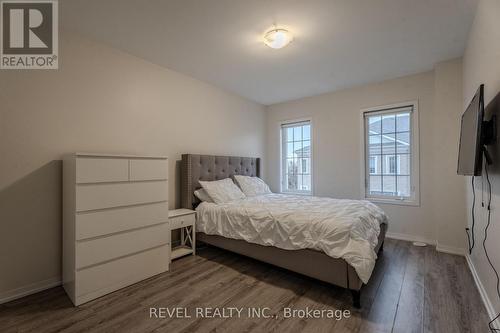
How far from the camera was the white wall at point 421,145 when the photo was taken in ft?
9.41

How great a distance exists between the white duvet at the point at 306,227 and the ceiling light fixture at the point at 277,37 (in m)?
1.73

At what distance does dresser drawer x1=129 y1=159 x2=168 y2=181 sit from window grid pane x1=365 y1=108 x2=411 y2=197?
3.19m

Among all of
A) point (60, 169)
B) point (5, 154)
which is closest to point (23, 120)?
point (5, 154)

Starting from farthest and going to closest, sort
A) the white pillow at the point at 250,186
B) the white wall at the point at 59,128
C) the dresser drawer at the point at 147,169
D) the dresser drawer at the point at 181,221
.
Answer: the white pillow at the point at 250,186, the dresser drawer at the point at 181,221, the dresser drawer at the point at 147,169, the white wall at the point at 59,128

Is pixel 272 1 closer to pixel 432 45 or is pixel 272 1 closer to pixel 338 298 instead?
pixel 432 45

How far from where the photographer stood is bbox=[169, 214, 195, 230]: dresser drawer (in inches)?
106

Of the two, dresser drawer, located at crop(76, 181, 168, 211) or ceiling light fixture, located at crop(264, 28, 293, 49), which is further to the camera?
ceiling light fixture, located at crop(264, 28, 293, 49)

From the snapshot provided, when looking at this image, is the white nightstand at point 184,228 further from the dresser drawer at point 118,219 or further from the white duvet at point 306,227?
the dresser drawer at point 118,219

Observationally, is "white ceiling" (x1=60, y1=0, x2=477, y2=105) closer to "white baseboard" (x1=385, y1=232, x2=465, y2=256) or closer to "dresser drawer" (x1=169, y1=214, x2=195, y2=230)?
"dresser drawer" (x1=169, y1=214, x2=195, y2=230)

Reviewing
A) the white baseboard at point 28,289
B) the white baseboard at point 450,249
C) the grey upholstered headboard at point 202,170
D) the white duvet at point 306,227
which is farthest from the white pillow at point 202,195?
the white baseboard at point 450,249

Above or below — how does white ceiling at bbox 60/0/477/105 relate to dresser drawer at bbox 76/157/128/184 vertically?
above

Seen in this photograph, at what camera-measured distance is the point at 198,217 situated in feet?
9.85

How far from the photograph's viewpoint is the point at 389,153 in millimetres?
3602

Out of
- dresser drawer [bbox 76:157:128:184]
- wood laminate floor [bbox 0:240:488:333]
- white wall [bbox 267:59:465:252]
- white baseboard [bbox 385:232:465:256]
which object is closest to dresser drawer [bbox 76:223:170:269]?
wood laminate floor [bbox 0:240:488:333]
